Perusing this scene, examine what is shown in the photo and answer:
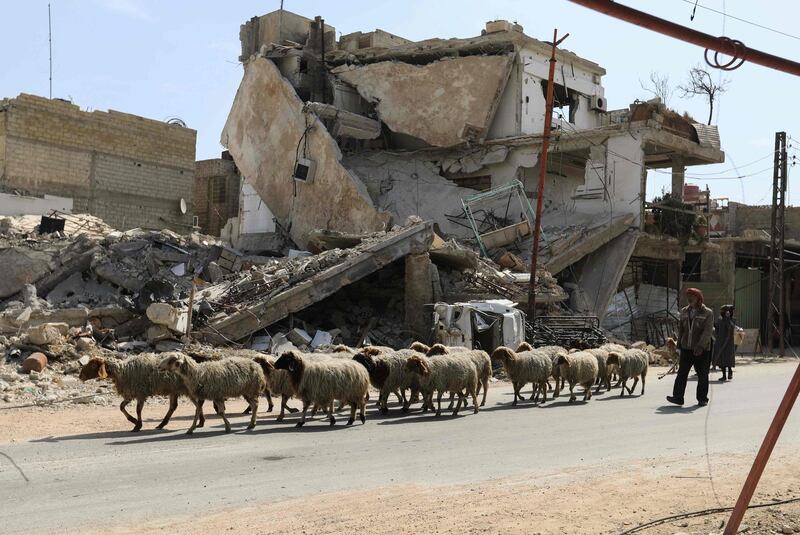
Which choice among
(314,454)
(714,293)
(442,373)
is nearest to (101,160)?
(714,293)

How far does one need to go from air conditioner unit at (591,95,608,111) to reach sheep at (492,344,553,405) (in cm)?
2514

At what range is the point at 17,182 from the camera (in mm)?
35250

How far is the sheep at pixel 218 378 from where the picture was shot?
11.3 meters

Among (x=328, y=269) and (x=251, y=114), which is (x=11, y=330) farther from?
(x=251, y=114)

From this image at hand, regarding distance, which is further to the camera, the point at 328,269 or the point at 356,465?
the point at 328,269

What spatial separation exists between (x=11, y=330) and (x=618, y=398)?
497 inches

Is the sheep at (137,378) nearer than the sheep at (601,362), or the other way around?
the sheep at (137,378)

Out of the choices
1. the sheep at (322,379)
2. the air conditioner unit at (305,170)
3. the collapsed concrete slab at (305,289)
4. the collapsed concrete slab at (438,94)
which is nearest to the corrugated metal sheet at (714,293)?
the collapsed concrete slab at (438,94)

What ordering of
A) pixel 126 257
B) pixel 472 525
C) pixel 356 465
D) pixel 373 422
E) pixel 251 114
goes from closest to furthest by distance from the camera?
pixel 472 525 < pixel 356 465 < pixel 373 422 < pixel 126 257 < pixel 251 114

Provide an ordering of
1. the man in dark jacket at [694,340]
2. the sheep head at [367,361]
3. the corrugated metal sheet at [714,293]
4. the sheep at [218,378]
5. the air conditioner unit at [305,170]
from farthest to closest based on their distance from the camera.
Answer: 1. the corrugated metal sheet at [714,293]
2. the air conditioner unit at [305,170]
3. the man in dark jacket at [694,340]
4. the sheep head at [367,361]
5. the sheep at [218,378]

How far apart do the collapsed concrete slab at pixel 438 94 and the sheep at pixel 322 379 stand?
23429 mm

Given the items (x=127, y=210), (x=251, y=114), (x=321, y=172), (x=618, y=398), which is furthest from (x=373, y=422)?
(x=127, y=210)

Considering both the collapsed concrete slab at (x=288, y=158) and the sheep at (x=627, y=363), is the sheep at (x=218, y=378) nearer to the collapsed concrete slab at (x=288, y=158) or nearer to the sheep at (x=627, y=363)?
the sheep at (x=627, y=363)

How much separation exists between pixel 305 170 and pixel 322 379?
22677 millimetres
